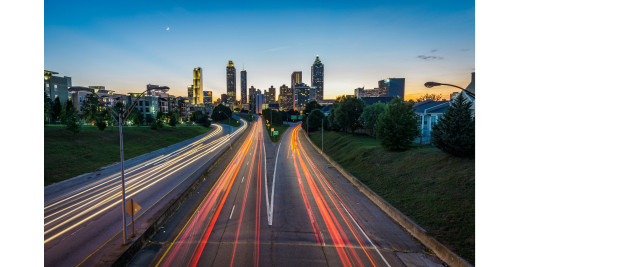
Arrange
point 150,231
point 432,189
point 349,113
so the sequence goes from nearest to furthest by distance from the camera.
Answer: point 150,231 → point 432,189 → point 349,113

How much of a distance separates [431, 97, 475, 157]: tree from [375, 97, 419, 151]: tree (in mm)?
9720

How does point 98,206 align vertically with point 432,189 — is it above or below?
below

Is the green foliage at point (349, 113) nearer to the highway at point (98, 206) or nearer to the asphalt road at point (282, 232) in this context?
the highway at point (98, 206)

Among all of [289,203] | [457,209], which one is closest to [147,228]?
[289,203]

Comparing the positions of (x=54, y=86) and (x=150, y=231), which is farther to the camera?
(x=54, y=86)

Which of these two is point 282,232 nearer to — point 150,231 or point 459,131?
point 150,231

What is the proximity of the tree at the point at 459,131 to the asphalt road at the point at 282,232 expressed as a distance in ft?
30.1

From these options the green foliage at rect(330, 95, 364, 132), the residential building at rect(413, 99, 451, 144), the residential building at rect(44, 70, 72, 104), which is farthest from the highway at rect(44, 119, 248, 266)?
the residential building at rect(44, 70, 72, 104)

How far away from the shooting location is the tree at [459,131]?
21.3m

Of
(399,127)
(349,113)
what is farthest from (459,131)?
(349,113)

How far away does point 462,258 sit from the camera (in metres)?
11.2

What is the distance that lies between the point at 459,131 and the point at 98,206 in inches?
1187

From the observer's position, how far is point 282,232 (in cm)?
1466
